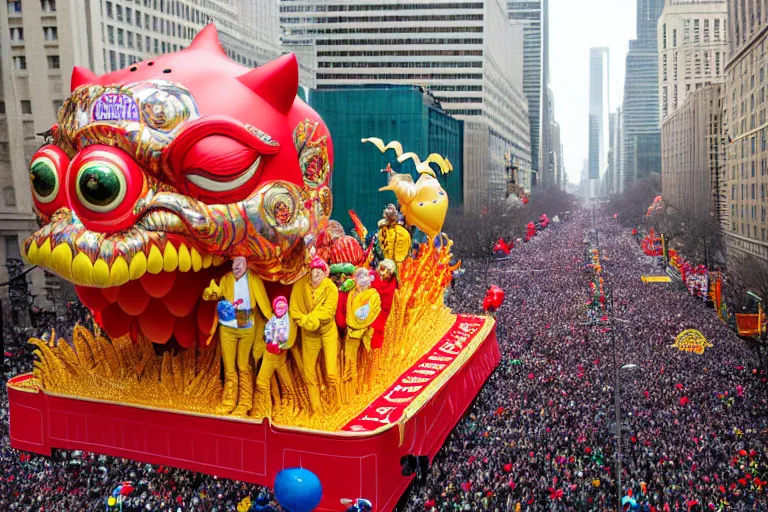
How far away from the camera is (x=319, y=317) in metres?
14.2

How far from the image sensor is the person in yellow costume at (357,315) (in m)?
14.9

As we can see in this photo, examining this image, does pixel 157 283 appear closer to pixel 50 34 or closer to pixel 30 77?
pixel 30 77

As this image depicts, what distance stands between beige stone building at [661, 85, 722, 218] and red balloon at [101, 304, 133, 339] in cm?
4510

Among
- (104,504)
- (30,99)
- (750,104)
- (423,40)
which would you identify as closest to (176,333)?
(104,504)

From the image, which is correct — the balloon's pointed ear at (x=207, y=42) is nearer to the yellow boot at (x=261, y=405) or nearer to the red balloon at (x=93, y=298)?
the red balloon at (x=93, y=298)

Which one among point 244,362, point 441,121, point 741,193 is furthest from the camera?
point 441,121

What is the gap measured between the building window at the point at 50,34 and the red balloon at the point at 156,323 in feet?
88.2

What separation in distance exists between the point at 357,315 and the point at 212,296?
9.68 ft

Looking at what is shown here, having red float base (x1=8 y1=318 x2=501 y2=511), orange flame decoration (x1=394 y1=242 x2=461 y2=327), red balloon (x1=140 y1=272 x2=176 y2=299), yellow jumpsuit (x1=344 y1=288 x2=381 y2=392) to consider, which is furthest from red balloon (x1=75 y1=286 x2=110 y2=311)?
orange flame decoration (x1=394 y1=242 x2=461 y2=327)

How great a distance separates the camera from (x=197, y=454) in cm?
1449

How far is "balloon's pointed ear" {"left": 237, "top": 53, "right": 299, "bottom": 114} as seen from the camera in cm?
1384

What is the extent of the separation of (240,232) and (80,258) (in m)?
2.76

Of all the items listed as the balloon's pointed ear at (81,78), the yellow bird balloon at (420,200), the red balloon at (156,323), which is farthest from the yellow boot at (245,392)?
the yellow bird balloon at (420,200)

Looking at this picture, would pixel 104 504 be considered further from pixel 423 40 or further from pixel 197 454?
pixel 423 40
